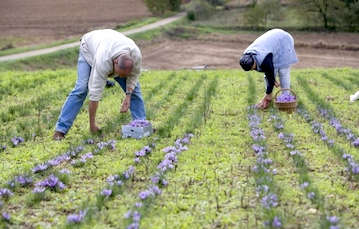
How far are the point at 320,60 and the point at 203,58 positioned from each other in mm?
6561

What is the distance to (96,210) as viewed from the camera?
15.5 feet

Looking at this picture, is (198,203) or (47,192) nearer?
(198,203)

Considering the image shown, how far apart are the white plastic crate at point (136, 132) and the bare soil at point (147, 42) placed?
18066 mm

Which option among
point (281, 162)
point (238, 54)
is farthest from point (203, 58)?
point (281, 162)

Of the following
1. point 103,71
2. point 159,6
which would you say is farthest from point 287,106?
point 159,6

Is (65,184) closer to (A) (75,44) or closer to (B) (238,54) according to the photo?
(B) (238,54)

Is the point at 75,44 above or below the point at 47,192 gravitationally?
below

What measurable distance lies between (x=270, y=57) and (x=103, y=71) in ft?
11.0

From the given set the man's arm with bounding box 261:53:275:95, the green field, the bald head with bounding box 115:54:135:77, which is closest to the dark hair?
the man's arm with bounding box 261:53:275:95

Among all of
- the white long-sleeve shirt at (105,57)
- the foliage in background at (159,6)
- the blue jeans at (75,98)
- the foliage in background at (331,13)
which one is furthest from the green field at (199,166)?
the foliage in background at (159,6)

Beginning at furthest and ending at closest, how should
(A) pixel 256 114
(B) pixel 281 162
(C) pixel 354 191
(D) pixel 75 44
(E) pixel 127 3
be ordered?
(E) pixel 127 3, (D) pixel 75 44, (A) pixel 256 114, (B) pixel 281 162, (C) pixel 354 191

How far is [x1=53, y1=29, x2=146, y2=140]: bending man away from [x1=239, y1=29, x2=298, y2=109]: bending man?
2052 millimetres

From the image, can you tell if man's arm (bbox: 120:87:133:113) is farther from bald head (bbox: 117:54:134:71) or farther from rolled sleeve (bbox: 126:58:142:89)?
bald head (bbox: 117:54:134:71)

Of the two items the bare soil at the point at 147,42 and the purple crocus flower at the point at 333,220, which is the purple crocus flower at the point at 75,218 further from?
the bare soil at the point at 147,42
